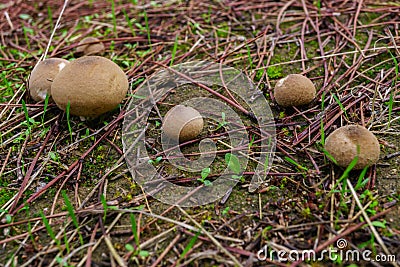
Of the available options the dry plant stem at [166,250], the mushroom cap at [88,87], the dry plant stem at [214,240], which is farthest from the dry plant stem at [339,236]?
the mushroom cap at [88,87]

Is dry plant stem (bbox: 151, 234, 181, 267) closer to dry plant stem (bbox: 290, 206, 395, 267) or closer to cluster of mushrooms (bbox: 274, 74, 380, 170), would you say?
dry plant stem (bbox: 290, 206, 395, 267)

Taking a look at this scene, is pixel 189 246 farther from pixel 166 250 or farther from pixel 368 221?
pixel 368 221

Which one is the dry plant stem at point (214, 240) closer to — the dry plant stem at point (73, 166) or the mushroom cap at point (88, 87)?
the dry plant stem at point (73, 166)

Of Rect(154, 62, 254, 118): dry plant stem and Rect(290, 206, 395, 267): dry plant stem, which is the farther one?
Rect(154, 62, 254, 118): dry plant stem

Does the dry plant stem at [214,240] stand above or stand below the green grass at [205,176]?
below

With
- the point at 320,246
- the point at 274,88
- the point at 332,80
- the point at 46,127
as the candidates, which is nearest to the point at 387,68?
the point at 332,80

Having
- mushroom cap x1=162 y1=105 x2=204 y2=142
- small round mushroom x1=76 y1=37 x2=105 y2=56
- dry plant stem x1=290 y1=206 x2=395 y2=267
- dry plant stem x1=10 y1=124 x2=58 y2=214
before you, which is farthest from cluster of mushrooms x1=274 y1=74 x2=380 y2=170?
small round mushroom x1=76 y1=37 x2=105 y2=56

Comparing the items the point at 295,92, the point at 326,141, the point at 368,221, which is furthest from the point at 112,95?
the point at 368,221
